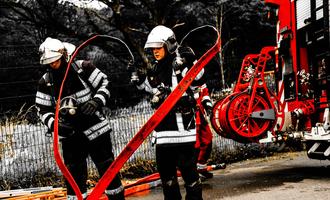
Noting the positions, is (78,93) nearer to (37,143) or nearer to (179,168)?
(179,168)

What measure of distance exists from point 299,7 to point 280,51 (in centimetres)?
69

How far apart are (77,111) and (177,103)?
0.94 m

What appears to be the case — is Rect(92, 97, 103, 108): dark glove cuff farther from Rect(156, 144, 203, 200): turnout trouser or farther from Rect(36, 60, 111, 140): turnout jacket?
Rect(156, 144, 203, 200): turnout trouser

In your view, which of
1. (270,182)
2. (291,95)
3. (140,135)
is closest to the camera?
(140,135)

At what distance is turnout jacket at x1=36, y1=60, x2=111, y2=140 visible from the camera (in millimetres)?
4180

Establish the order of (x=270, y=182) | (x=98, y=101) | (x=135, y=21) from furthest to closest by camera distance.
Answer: (x=135, y=21) < (x=270, y=182) < (x=98, y=101)

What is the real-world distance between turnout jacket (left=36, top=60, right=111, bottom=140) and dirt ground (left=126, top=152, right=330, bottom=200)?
6.44 feet

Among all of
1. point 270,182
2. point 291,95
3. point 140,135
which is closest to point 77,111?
point 140,135

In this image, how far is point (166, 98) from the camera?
3.95 meters

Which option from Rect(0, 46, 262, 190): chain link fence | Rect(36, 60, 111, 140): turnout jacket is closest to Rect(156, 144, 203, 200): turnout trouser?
Rect(36, 60, 111, 140): turnout jacket

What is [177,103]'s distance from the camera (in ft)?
13.2

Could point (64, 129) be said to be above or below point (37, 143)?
above

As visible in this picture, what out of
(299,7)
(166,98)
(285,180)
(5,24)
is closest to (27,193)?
(166,98)

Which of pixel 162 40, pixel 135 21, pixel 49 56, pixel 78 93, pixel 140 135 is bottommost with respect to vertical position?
pixel 140 135
